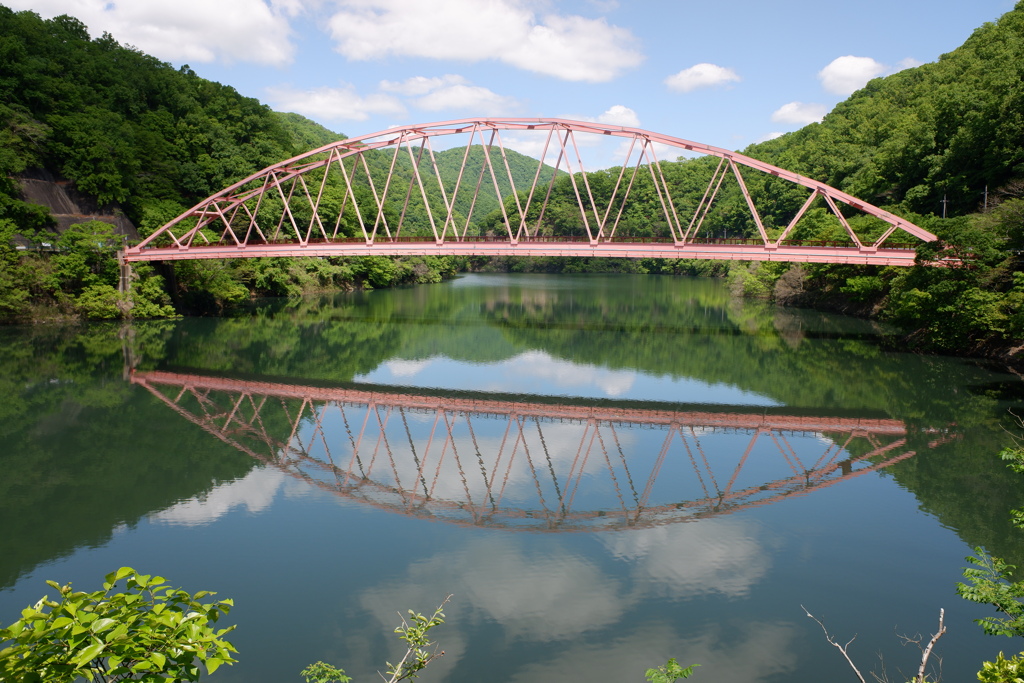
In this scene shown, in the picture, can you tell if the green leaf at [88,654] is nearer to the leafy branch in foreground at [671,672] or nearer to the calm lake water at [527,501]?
the leafy branch in foreground at [671,672]

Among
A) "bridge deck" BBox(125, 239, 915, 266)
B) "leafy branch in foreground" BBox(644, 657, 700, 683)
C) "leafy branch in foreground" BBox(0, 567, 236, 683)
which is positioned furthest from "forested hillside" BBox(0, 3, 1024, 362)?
"leafy branch in foreground" BBox(0, 567, 236, 683)

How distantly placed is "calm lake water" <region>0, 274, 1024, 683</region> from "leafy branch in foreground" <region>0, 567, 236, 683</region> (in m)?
5.62

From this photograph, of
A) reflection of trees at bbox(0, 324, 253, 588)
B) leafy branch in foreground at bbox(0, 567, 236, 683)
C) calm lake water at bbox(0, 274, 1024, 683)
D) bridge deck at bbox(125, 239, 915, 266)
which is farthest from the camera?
bridge deck at bbox(125, 239, 915, 266)

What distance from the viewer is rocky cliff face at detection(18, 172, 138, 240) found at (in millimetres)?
44250

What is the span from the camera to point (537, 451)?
64.1 ft

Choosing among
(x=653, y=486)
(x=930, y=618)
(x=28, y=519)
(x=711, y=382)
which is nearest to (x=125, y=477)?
(x=28, y=519)

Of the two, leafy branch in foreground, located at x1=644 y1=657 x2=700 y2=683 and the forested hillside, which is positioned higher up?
the forested hillside

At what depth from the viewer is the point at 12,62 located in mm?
48219

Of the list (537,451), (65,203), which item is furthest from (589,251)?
(65,203)

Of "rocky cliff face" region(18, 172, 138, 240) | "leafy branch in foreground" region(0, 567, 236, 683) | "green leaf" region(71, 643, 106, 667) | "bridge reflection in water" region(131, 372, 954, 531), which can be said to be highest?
"rocky cliff face" region(18, 172, 138, 240)

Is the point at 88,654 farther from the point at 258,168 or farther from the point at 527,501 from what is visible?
the point at 258,168

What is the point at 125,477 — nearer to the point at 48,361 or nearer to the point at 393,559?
the point at 393,559

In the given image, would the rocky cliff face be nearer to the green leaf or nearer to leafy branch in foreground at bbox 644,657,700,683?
leafy branch in foreground at bbox 644,657,700,683

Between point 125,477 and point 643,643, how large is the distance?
13.2 meters
